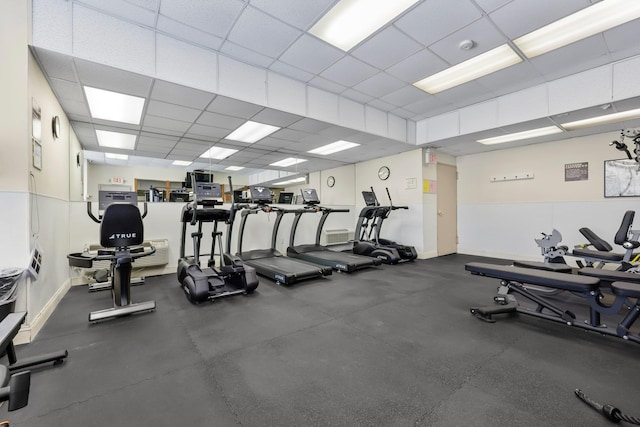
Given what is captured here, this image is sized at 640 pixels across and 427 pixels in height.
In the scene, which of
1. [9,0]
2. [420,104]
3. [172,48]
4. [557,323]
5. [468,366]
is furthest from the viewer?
[420,104]

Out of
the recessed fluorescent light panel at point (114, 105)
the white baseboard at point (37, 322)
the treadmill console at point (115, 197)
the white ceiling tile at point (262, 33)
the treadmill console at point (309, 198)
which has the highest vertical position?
the white ceiling tile at point (262, 33)

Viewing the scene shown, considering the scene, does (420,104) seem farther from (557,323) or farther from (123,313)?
(123,313)

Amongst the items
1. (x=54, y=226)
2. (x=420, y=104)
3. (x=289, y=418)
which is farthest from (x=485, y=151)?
(x=54, y=226)

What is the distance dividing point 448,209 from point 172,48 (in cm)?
716

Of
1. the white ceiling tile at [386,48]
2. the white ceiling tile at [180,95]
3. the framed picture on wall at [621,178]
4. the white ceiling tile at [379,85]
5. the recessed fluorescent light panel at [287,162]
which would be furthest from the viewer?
the recessed fluorescent light panel at [287,162]

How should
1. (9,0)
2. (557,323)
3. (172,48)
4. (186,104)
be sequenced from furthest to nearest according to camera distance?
(186,104)
(172,48)
(557,323)
(9,0)

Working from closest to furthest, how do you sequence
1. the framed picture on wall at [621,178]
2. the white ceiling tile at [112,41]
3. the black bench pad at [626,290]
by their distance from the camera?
the black bench pad at [626,290] < the white ceiling tile at [112,41] < the framed picture on wall at [621,178]

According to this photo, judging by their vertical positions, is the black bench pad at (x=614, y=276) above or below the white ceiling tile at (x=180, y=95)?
below

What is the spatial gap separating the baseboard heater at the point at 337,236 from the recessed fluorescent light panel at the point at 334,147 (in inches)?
88.9

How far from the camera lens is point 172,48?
3367 millimetres

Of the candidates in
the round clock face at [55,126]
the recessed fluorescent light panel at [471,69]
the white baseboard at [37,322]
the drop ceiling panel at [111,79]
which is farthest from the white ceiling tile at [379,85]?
the white baseboard at [37,322]

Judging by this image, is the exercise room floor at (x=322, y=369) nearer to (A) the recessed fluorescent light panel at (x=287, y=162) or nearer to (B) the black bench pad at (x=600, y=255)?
(B) the black bench pad at (x=600, y=255)

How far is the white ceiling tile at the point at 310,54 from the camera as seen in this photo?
134 inches

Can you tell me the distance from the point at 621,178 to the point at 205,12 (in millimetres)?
7713
